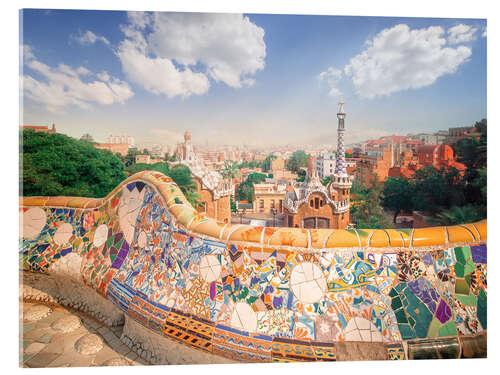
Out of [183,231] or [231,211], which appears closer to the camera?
[183,231]

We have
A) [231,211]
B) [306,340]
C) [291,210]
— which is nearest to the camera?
[306,340]

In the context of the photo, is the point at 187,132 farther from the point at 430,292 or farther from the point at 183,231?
the point at 430,292

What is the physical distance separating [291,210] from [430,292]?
597 cm

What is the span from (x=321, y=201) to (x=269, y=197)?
1786mm

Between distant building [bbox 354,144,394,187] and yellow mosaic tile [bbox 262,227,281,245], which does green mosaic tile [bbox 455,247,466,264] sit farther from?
distant building [bbox 354,144,394,187]

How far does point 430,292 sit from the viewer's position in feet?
5.86

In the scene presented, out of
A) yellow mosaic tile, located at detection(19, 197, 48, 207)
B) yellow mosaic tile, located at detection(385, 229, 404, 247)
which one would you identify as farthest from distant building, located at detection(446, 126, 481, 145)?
yellow mosaic tile, located at detection(19, 197, 48, 207)

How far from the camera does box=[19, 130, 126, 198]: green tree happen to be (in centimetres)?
462

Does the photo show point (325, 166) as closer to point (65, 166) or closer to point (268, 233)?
point (268, 233)

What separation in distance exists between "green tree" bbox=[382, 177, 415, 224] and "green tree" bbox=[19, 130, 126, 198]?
7.01 meters

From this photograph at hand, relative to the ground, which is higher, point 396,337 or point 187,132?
point 187,132

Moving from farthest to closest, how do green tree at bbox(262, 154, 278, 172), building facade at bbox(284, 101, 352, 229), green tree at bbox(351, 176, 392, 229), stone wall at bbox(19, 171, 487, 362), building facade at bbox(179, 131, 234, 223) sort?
green tree at bbox(351, 176, 392, 229) → building facade at bbox(284, 101, 352, 229) → building facade at bbox(179, 131, 234, 223) → green tree at bbox(262, 154, 278, 172) → stone wall at bbox(19, 171, 487, 362)

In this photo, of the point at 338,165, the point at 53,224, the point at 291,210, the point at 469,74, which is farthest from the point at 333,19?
the point at 291,210

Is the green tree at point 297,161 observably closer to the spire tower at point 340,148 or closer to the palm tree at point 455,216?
the spire tower at point 340,148
